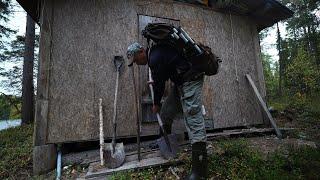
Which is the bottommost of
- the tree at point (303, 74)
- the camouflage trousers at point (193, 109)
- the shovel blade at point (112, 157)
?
the shovel blade at point (112, 157)

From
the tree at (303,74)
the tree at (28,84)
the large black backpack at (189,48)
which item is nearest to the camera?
the large black backpack at (189,48)

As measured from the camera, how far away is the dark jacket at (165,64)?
3.99 metres

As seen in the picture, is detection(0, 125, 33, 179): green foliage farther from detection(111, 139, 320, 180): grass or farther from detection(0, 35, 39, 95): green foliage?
detection(0, 35, 39, 95): green foliage

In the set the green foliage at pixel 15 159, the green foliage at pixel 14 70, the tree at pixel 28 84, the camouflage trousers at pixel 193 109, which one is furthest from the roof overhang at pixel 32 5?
the green foliage at pixel 14 70

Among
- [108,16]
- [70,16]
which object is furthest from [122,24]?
[70,16]

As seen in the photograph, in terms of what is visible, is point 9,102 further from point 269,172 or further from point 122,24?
point 269,172

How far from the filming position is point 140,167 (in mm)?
4188

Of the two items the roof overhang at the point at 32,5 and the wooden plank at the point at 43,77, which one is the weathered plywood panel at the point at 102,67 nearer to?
the wooden plank at the point at 43,77

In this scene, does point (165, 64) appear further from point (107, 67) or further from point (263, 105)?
point (263, 105)

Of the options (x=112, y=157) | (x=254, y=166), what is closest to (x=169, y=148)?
(x=112, y=157)

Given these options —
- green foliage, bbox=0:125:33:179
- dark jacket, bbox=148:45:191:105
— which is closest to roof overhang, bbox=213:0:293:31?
dark jacket, bbox=148:45:191:105

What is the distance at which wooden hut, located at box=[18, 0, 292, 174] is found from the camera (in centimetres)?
519

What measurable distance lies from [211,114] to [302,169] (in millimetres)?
2765

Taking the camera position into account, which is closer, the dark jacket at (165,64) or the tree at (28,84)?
the dark jacket at (165,64)
